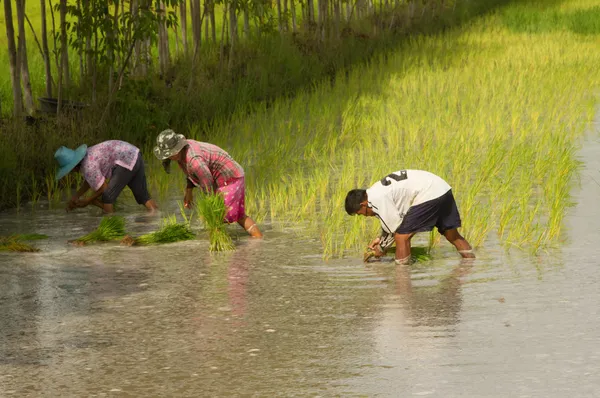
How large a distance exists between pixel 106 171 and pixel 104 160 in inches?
3.7

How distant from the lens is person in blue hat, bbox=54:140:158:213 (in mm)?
9297

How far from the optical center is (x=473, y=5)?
3158 cm

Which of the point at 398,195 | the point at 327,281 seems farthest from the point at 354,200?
the point at 327,281

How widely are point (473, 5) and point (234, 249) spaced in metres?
25.0

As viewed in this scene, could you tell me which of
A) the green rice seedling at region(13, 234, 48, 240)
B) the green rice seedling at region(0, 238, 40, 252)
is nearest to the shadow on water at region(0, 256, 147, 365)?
the green rice seedling at region(0, 238, 40, 252)

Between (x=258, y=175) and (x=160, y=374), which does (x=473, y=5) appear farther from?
(x=160, y=374)

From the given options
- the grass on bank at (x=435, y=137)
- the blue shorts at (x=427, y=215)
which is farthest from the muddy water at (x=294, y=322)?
the grass on bank at (x=435, y=137)

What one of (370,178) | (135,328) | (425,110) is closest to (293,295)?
(135,328)

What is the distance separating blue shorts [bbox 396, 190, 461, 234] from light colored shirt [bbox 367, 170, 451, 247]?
0.03 metres

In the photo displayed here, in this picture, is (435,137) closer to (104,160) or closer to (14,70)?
(104,160)

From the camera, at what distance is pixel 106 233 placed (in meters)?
8.06

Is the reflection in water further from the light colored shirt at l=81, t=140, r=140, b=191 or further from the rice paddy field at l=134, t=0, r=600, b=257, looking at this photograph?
the light colored shirt at l=81, t=140, r=140, b=191

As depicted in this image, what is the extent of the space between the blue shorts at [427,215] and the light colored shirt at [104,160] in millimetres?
3254

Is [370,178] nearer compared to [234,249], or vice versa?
[234,249]
